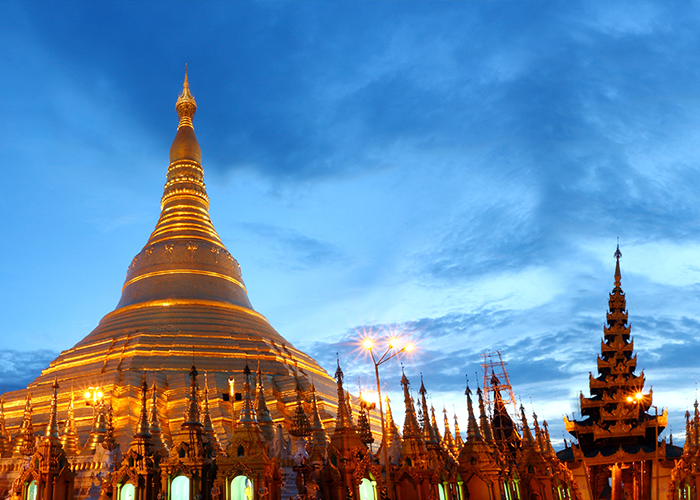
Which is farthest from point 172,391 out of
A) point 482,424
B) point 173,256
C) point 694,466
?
point 694,466

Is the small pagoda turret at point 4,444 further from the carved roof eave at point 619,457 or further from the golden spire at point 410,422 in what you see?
the carved roof eave at point 619,457

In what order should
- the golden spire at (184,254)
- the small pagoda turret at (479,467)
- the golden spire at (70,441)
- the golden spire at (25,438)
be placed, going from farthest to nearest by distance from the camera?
1. the golden spire at (184,254)
2. the golden spire at (25,438)
3. the golden spire at (70,441)
4. the small pagoda turret at (479,467)

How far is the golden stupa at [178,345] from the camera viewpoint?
3612 centimetres

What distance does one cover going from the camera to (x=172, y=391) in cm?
3712

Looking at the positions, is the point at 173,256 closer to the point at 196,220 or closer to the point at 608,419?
the point at 196,220

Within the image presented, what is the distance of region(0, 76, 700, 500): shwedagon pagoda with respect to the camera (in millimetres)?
18750

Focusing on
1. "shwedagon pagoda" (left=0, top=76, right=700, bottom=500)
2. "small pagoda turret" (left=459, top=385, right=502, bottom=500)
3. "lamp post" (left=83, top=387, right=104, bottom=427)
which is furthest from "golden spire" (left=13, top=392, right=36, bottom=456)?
"small pagoda turret" (left=459, top=385, right=502, bottom=500)

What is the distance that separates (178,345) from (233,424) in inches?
790

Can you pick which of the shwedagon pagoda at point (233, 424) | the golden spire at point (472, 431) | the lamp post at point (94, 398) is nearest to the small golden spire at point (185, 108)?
the shwedagon pagoda at point (233, 424)

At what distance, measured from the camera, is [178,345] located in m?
40.8

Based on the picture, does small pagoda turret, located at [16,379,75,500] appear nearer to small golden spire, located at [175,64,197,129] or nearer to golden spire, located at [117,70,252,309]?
golden spire, located at [117,70,252,309]

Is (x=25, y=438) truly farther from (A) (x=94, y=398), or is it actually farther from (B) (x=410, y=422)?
(B) (x=410, y=422)

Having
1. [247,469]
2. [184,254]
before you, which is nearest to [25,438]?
[247,469]

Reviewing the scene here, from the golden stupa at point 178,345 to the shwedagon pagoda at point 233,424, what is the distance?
4.9 inches
